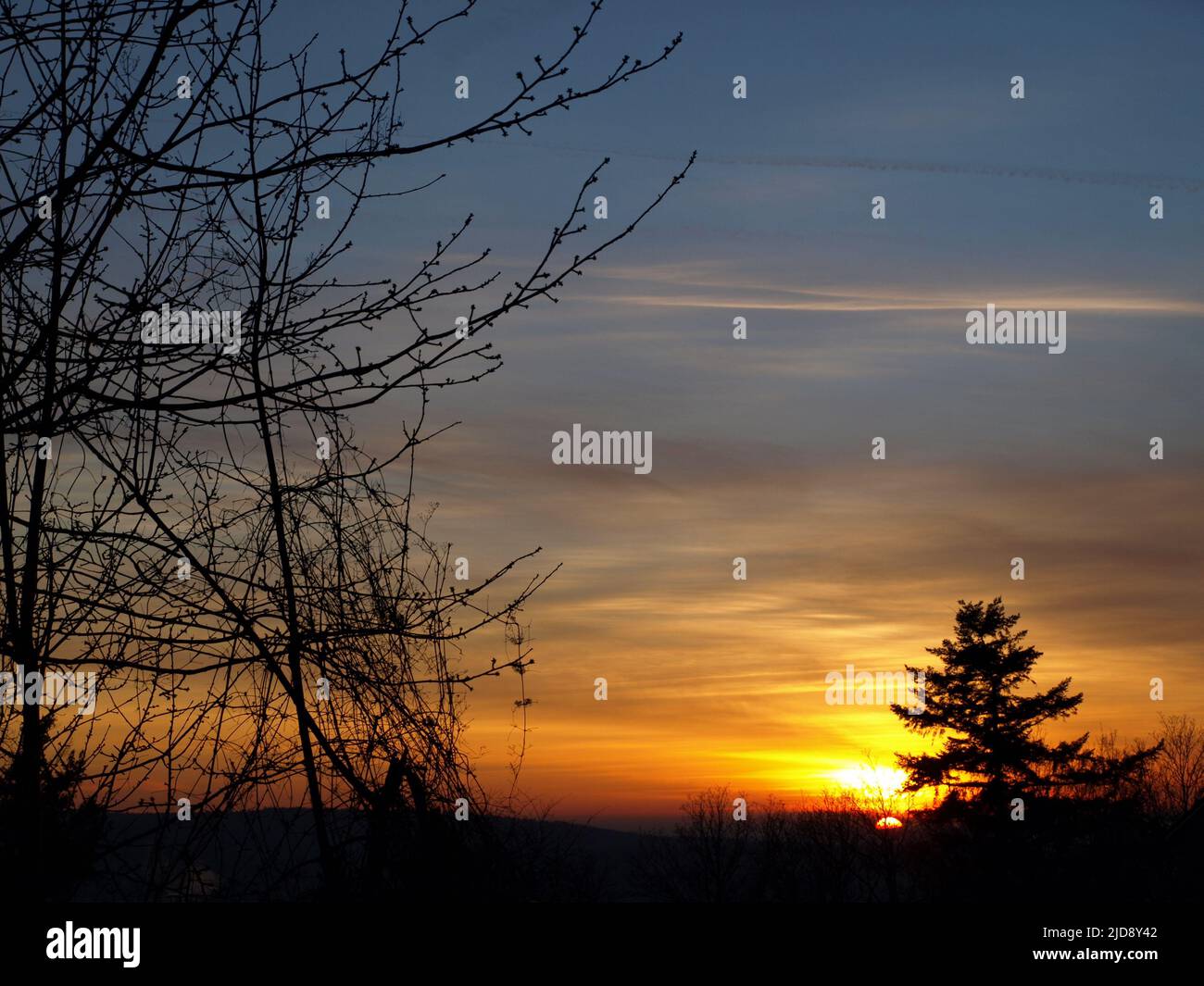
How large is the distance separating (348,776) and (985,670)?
113 feet

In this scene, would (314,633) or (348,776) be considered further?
(348,776)

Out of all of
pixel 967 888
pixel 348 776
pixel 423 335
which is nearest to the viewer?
pixel 423 335

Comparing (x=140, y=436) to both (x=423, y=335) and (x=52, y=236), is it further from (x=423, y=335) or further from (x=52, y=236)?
(x=423, y=335)

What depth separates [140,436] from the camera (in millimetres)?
3346

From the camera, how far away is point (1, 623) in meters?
3.12

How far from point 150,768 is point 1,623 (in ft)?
1.85
